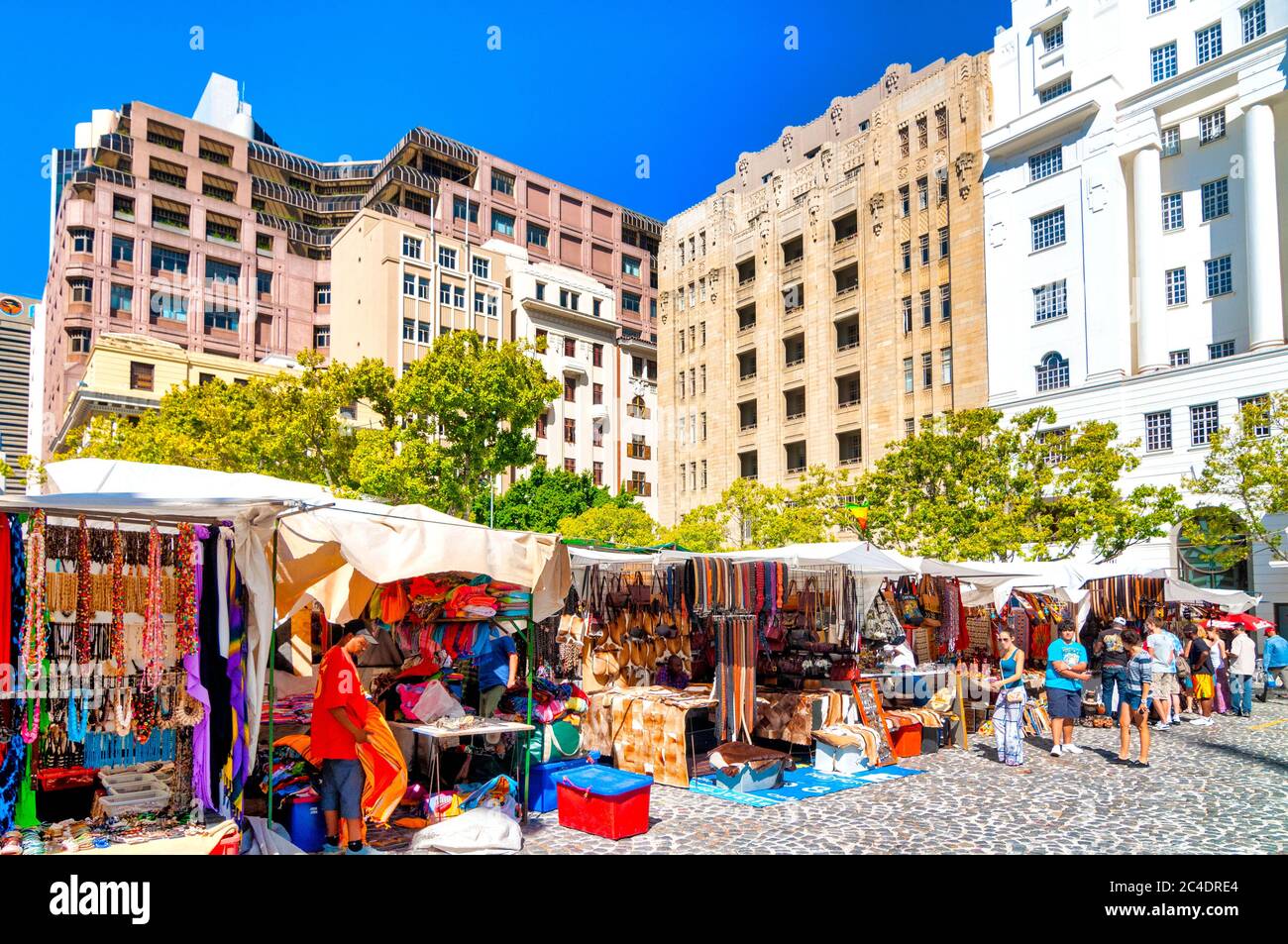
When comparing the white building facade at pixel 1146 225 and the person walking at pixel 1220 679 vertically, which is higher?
the white building facade at pixel 1146 225

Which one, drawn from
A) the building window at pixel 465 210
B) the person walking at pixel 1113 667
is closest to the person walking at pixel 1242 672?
the person walking at pixel 1113 667

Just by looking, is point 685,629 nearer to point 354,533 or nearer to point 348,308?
point 354,533

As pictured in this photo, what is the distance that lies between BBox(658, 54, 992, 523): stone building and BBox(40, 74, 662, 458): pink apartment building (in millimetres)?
13249

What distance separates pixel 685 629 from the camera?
13328 millimetres

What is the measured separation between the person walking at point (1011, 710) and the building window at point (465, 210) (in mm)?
59141

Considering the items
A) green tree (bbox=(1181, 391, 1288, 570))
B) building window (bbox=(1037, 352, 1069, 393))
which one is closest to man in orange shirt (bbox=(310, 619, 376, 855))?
green tree (bbox=(1181, 391, 1288, 570))

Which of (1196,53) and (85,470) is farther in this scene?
(1196,53)

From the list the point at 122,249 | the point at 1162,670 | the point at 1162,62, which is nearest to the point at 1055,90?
the point at 1162,62

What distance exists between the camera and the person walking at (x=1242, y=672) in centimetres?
1707

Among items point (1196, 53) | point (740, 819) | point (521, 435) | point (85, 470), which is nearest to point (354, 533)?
point (85, 470)

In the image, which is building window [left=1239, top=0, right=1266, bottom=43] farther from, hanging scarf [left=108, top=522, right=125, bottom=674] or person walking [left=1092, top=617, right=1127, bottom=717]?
hanging scarf [left=108, top=522, right=125, bottom=674]

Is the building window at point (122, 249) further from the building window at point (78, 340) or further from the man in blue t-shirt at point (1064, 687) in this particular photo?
the man in blue t-shirt at point (1064, 687)

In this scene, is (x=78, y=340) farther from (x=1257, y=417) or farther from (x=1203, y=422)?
(x=1257, y=417)
